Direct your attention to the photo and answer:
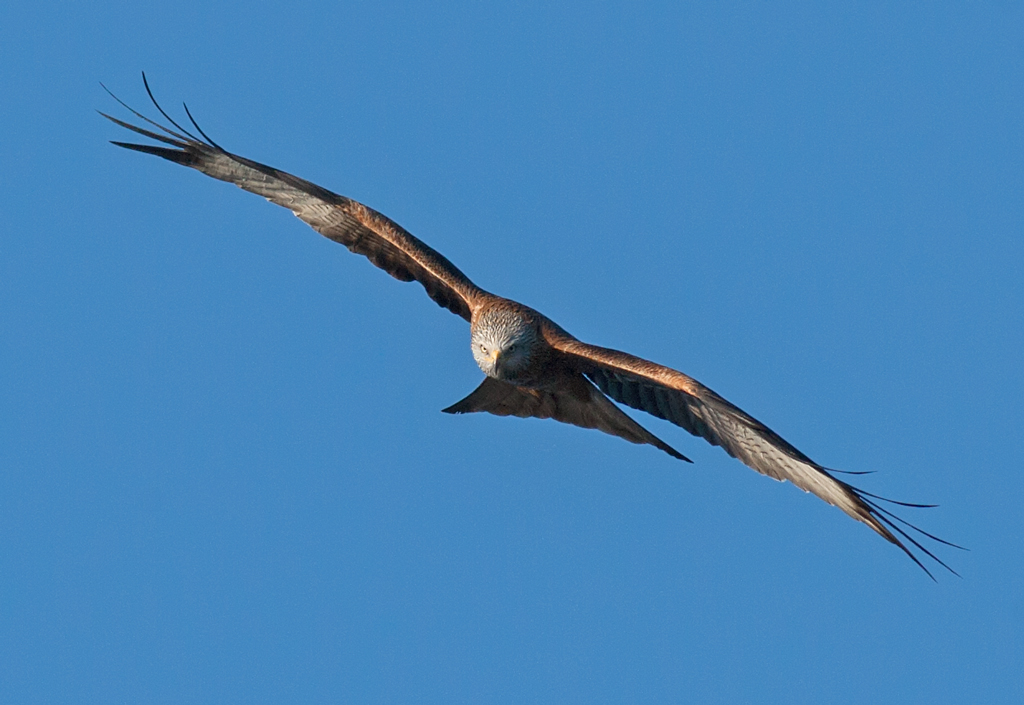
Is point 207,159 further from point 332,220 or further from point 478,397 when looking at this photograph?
point 478,397

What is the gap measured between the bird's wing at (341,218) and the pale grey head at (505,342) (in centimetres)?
38

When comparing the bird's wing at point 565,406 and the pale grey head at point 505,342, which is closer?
the pale grey head at point 505,342

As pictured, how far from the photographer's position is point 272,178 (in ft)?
40.6

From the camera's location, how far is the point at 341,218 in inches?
486

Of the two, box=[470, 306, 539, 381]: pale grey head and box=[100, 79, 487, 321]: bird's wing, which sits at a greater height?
box=[100, 79, 487, 321]: bird's wing

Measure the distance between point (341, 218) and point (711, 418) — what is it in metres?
3.46

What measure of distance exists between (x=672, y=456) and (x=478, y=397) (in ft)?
5.68

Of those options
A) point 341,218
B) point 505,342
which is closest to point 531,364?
point 505,342

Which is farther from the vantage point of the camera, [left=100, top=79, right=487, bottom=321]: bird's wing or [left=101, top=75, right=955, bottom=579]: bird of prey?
[left=100, top=79, right=487, bottom=321]: bird's wing

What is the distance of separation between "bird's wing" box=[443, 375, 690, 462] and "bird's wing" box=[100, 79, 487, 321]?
0.66m

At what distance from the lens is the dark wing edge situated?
32.9ft

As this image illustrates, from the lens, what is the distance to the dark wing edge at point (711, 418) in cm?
1004

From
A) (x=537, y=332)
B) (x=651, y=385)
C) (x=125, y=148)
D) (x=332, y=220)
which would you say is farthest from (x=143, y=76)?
(x=651, y=385)

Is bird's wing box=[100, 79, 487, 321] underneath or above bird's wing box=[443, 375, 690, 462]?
above
